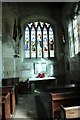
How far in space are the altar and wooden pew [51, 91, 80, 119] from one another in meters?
4.89

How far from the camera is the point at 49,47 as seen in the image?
34.8 ft

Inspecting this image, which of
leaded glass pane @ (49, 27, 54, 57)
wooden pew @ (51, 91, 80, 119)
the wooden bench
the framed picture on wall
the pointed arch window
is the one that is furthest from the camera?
leaded glass pane @ (49, 27, 54, 57)

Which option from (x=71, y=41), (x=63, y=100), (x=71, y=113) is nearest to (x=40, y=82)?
(x=71, y=41)

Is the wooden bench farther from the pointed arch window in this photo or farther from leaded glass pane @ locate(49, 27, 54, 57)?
leaded glass pane @ locate(49, 27, 54, 57)

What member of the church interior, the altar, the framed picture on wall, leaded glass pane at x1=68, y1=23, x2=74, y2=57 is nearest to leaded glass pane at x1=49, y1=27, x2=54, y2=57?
the church interior

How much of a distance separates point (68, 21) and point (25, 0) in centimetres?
278

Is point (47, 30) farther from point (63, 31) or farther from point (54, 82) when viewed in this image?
point (54, 82)

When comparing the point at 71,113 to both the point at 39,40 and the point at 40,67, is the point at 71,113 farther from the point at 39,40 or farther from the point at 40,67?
the point at 39,40

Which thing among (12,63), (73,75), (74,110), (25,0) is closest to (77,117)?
(74,110)

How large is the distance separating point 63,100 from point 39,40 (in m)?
7.13

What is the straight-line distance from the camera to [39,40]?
10.6 meters

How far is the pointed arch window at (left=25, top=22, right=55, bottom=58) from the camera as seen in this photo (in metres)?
10.5

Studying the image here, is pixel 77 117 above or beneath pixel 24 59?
beneath

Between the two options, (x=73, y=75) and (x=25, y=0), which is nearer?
(x=73, y=75)
